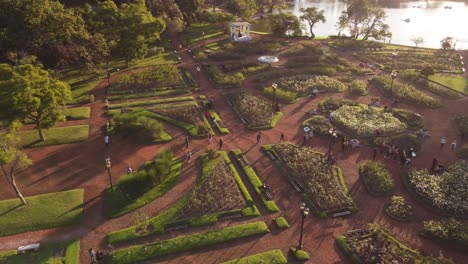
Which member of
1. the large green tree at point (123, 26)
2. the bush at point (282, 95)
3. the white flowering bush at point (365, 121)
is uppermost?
the large green tree at point (123, 26)

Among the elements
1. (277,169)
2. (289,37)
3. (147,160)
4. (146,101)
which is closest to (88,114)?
(146,101)

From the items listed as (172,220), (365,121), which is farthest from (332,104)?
(172,220)

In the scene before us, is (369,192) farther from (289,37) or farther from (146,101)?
(289,37)

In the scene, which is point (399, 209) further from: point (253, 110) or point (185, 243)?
point (253, 110)

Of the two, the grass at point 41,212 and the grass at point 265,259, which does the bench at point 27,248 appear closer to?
the grass at point 41,212

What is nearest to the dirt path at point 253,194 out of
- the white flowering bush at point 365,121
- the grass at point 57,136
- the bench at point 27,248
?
the grass at point 57,136

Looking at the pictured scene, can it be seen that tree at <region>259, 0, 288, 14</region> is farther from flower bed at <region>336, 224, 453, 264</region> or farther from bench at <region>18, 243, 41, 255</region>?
bench at <region>18, 243, 41, 255</region>
